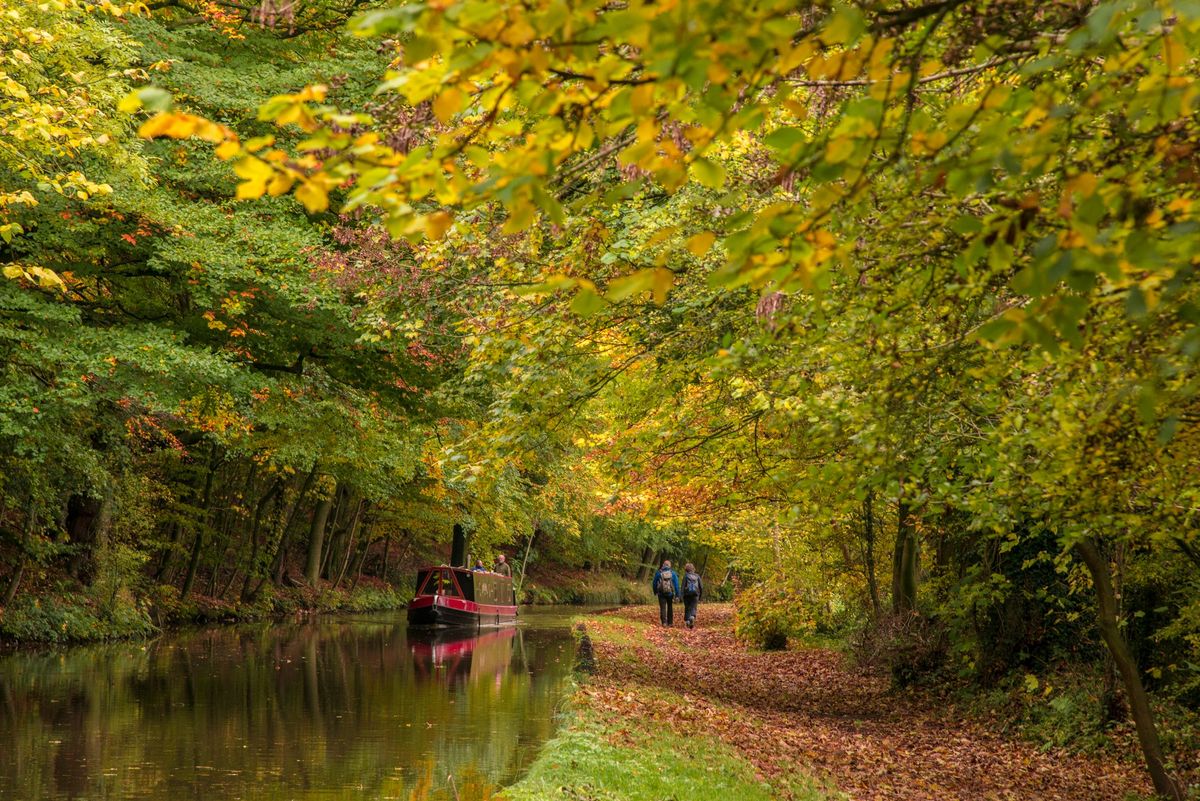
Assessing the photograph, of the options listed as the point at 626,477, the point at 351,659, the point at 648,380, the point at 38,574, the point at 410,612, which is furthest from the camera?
the point at 410,612

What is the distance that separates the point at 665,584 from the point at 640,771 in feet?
73.0

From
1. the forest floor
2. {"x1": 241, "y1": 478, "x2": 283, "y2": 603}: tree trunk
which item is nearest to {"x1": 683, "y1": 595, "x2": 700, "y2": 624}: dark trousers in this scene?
the forest floor

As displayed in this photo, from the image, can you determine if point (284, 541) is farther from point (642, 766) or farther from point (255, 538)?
point (642, 766)

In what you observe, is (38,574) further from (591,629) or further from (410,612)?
(591,629)

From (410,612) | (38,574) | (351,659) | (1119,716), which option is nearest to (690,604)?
(410,612)

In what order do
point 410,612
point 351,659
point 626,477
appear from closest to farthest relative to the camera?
point 626,477 → point 351,659 → point 410,612

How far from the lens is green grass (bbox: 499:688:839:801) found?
8641mm

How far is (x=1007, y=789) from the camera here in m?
10.7

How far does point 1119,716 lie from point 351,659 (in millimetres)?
13347

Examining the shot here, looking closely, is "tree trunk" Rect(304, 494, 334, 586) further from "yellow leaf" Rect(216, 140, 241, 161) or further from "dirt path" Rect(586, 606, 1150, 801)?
"yellow leaf" Rect(216, 140, 241, 161)

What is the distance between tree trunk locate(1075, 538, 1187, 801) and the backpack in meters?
21.1

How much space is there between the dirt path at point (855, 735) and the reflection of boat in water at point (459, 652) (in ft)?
7.32

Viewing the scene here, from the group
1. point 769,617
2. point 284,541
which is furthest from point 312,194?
point 284,541

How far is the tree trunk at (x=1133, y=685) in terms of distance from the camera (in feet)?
31.9
